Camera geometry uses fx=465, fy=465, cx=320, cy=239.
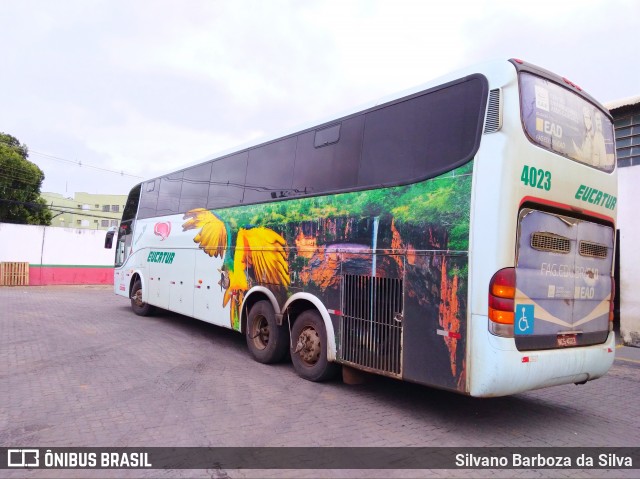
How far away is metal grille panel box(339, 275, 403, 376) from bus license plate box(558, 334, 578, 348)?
62.9 inches

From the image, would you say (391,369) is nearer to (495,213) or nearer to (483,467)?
(483,467)

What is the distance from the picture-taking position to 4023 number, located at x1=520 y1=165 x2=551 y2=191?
436 cm

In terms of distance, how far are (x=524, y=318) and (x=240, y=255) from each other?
4937 millimetres

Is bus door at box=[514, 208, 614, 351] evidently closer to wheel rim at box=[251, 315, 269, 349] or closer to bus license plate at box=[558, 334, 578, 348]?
bus license plate at box=[558, 334, 578, 348]

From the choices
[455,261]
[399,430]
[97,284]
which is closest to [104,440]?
[399,430]

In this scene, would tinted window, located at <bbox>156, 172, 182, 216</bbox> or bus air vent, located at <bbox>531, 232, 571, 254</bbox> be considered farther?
tinted window, located at <bbox>156, 172, 182, 216</bbox>

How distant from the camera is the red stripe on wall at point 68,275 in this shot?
977 inches

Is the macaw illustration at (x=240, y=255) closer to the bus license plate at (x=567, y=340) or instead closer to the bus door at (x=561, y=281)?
the bus door at (x=561, y=281)

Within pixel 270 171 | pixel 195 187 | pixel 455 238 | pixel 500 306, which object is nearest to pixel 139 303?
pixel 195 187

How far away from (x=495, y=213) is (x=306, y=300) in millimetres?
3132

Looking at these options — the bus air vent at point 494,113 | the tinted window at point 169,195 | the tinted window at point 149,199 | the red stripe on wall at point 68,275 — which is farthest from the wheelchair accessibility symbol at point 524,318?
the red stripe on wall at point 68,275

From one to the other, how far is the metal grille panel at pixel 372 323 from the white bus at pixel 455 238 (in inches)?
0.7

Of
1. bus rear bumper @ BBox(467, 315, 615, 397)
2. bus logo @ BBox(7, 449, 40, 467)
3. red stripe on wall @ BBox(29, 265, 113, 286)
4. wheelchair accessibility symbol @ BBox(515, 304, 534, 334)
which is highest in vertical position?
wheelchair accessibility symbol @ BBox(515, 304, 534, 334)

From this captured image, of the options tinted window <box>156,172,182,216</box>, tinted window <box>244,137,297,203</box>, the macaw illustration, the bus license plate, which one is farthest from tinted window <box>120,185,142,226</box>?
the bus license plate
